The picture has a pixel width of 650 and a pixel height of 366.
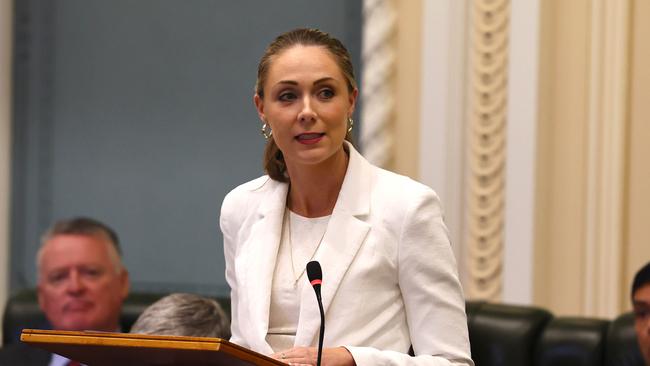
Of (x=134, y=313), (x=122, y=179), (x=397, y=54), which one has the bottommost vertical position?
(x=134, y=313)

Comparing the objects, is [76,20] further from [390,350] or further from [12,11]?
[390,350]

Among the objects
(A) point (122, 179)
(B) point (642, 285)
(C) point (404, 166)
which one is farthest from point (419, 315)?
(A) point (122, 179)

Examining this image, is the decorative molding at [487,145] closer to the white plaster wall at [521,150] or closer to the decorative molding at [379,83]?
the white plaster wall at [521,150]

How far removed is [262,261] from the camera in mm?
2777

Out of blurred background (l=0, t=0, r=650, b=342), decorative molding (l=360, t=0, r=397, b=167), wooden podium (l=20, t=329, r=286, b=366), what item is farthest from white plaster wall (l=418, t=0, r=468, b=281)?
wooden podium (l=20, t=329, r=286, b=366)

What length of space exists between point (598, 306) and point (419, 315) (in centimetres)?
246

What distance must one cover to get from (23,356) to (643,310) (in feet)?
7.32

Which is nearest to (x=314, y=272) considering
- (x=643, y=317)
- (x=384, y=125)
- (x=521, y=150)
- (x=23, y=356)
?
(x=643, y=317)

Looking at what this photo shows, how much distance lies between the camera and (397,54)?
5.38 metres

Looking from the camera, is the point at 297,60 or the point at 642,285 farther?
the point at 642,285

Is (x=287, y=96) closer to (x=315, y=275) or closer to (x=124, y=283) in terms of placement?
(x=315, y=275)

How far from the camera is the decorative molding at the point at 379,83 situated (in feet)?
17.5

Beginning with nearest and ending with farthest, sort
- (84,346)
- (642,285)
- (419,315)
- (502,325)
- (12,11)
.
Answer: (84,346)
(419,315)
(642,285)
(502,325)
(12,11)

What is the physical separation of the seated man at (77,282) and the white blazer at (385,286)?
73.0 inches
